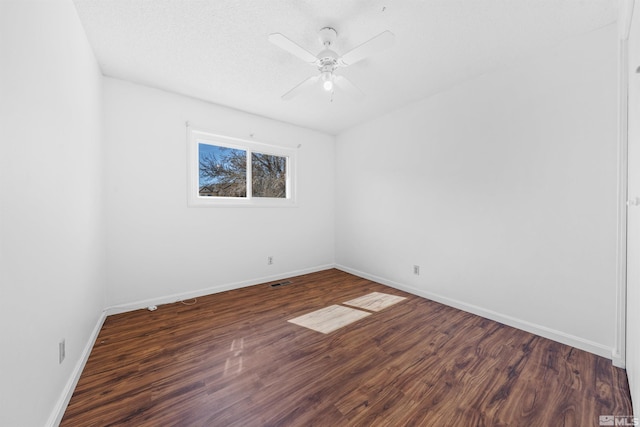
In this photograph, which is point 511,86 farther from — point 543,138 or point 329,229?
point 329,229

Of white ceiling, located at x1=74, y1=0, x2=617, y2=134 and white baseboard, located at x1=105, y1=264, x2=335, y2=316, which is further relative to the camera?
white baseboard, located at x1=105, y1=264, x2=335, y2=316

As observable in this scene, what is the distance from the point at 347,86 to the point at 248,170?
205cm

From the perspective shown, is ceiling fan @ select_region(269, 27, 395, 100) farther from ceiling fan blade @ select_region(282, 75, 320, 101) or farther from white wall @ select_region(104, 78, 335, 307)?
white wall @ select_region(104, 78, 335, 307)

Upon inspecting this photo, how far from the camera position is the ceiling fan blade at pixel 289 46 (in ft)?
5.19

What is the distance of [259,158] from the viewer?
3818 mm

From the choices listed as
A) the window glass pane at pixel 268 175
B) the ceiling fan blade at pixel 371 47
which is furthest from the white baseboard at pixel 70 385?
the ceiling fan blade at pixel 371 47

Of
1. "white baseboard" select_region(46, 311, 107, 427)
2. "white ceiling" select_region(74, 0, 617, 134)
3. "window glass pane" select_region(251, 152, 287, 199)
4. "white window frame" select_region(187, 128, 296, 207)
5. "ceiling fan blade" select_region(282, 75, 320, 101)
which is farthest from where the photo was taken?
"window glass pane" select_region(251, 152, 287, 199)

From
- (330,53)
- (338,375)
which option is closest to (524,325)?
(338,375)

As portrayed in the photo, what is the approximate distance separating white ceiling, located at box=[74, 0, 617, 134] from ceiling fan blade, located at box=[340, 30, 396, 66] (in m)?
0.23

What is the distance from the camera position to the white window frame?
3080 millimetres

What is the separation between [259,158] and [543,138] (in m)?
3.46

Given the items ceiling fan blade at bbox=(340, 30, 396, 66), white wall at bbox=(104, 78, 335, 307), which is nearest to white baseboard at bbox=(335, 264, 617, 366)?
white wall at bbox=(104, 78, 335, 307)

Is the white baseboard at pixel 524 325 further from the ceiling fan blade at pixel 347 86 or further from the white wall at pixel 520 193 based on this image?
the ceiling fan blade at pixel 347 86

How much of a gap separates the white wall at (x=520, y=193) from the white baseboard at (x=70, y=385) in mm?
3295
